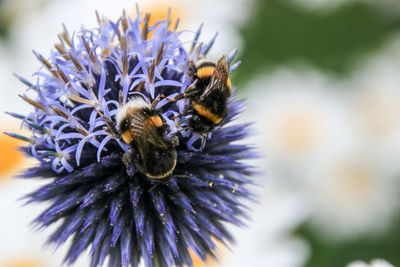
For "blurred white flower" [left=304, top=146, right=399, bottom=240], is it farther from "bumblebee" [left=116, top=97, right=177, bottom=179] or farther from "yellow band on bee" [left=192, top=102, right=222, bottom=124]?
"bumblebee" [left=116, top=97, right=177, bottom=179]

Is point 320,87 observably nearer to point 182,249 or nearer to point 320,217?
point 320,217

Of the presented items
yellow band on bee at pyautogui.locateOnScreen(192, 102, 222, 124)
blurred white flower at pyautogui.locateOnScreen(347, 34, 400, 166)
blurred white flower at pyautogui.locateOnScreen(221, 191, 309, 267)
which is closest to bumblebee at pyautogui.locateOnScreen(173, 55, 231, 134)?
yellow band on bee at pyautogui.locateOnScreen(192, 102, 222, 124)

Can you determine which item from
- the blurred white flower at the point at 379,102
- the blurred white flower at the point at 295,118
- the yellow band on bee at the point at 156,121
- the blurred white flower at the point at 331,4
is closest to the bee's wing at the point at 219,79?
the yellow band on bee at the point at 156,121

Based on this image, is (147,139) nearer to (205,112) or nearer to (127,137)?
(127,137)

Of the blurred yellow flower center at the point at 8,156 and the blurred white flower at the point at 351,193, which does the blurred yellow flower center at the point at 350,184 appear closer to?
the blurred white flower at the point at 351,193

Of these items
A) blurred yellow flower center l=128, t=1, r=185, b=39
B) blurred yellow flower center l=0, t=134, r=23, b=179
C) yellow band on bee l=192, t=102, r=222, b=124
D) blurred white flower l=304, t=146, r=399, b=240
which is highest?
blurred yellow flower center l=128, t=1, r=185, b=39

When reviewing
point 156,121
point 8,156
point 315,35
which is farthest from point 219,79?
point 315,35

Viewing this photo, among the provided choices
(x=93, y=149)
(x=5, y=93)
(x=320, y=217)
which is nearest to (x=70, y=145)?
(x=93, y=149)
